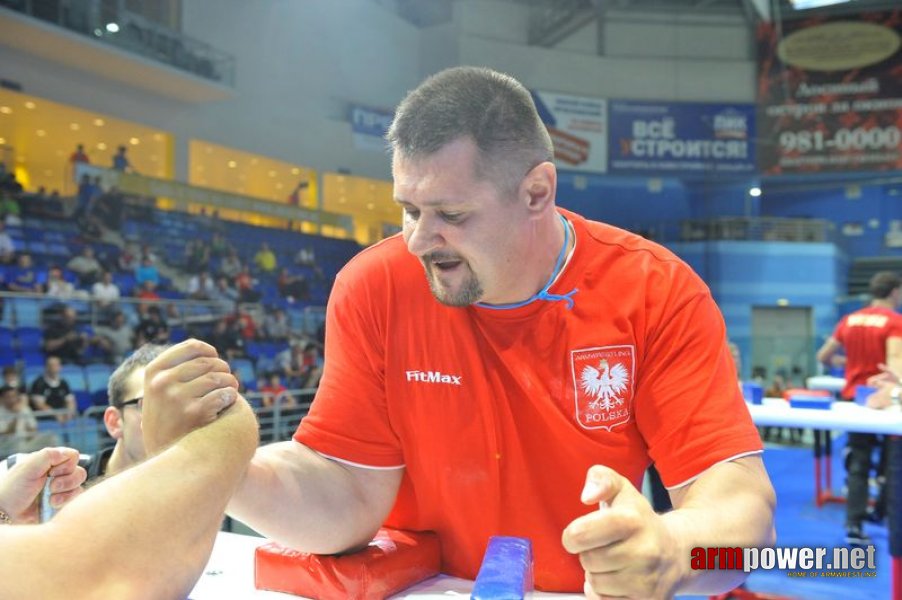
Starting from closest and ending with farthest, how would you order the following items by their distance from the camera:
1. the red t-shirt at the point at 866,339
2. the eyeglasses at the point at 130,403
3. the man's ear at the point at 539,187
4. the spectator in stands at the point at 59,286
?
the man's ear at the point at 539,187
the eyeglasses at the point at 130,403
the red t-shirt at the point at 866,339
the spectator in stands at the point at 59,286

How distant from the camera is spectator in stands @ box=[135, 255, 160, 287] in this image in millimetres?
8133

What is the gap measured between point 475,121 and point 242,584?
0.76 metres

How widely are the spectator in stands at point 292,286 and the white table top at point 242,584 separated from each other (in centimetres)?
918

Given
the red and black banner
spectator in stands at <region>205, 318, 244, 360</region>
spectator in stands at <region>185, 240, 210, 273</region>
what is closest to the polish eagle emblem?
spectator in stands at <region>205, 318, 244, 360</region>

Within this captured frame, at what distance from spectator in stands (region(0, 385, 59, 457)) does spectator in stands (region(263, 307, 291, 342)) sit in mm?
3463

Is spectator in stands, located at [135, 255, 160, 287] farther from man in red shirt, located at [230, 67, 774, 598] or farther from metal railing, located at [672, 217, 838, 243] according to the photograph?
metal railing, located at [672, 217, 838, 243]

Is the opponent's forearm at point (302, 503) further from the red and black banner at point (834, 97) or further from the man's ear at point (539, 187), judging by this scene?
the red and black banner at point (834, 97)

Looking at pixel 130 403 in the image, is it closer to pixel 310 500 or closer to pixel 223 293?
pixel 310 500

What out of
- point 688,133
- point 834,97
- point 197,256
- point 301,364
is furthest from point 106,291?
point 834,97

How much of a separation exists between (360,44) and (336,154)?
2.08 metres

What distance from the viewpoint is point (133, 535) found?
550 millimetres

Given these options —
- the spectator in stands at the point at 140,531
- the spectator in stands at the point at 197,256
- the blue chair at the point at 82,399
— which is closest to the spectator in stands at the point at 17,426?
the blue chair at the point at 82,399

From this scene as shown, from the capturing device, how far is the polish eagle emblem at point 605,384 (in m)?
1.12

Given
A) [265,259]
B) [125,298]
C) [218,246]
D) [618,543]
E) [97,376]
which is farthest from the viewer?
[265,259]
